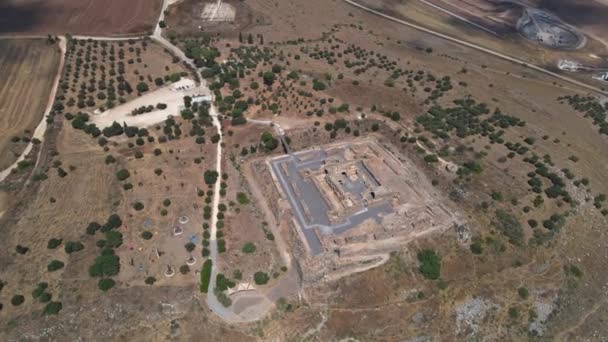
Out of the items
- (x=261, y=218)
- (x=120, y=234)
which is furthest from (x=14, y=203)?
(x=261, y=218)

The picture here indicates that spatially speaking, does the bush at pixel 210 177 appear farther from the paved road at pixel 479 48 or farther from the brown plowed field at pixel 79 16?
the paved road at pixel 479 48

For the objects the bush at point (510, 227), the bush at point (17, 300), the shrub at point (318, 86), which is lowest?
the bush at point (17, 300)

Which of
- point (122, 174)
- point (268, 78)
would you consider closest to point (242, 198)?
point (122, 174)

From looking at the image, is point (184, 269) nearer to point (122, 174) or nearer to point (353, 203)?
point (122, 174)

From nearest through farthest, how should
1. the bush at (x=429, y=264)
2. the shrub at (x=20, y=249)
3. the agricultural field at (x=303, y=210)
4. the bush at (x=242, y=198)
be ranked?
1. the agricultural field at (x=303, y=210)
2. the bush at (x=429, y=264)
3. the shrub at (x=20, y=249)
4. the bush at (x=242, y=198)

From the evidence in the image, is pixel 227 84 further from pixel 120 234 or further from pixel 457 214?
pixel 457 214

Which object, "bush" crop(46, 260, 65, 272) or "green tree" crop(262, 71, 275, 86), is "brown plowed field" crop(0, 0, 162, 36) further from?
"bush" crop(46, 260, 65, 272)

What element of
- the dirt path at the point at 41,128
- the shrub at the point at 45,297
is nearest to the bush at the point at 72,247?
the shrub at the point at 45,297

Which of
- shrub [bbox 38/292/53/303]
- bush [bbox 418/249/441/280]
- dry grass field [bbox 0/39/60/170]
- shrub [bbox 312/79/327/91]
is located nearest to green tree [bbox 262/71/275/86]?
shrub [bbox 312/79/327/91]
